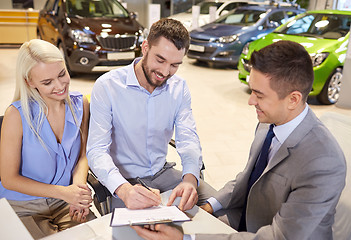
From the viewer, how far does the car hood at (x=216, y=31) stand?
713 centimetres

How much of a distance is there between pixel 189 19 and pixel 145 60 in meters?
7.82

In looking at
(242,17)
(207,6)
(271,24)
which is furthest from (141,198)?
(207,6)

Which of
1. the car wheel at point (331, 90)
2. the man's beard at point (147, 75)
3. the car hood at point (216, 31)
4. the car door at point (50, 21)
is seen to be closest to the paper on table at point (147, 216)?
the man's beard at point (147, 75)

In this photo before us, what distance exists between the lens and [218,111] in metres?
4.94

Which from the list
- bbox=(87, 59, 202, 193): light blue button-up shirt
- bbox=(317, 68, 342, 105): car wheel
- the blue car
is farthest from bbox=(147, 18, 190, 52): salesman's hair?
the blue car

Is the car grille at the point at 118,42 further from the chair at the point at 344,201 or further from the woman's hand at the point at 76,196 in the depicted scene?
the chair at the point at 344,201

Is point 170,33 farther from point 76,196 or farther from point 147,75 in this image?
point 76,196

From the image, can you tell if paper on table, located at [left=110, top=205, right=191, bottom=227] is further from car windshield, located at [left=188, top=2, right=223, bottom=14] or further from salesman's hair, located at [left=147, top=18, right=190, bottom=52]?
car windshield, located at [left=188, top=2, right=223, bottom=14]

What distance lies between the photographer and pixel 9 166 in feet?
5.37

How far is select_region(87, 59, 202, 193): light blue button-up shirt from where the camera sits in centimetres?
186

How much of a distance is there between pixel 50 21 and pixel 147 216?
584 centimetres

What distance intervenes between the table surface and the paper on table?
1.8 inches

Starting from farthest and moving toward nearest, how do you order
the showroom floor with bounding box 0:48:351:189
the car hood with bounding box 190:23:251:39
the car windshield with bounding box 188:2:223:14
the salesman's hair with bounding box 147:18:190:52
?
the car windshield with bounding box 188:2:223:14
the car hood with bounding box 190:23:251:39
the showroom floor with bounding box 0:48:351:189
the salesman's hair with bounding box 147:18:190:52

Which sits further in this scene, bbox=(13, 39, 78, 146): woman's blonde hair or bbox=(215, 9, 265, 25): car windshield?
bbox=(215, 9, 265, 25): car windshield
